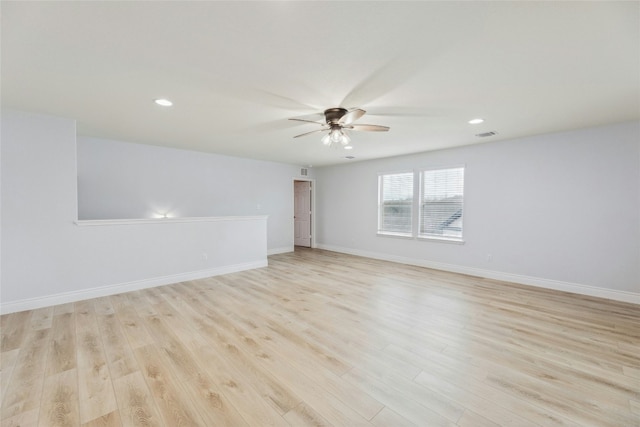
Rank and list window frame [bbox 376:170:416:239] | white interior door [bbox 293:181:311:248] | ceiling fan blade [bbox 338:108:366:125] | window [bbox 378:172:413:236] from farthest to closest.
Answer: white interior door [bbox 293:181:311:248]
window [bbox 378:172:413:236]
window frame [bbox 376:170:416:239]
ceiling fan blade [bbox 338:108:366:125]

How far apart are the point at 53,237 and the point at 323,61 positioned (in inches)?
166

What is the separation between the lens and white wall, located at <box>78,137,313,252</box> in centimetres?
470

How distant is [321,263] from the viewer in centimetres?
612

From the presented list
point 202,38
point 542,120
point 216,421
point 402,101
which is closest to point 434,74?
point 402,101

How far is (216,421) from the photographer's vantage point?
162 centimetres

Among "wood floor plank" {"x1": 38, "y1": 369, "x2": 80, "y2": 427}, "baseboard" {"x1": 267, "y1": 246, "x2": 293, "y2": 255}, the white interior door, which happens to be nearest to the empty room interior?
"wood floor plank" {"x1": 38, "y1": 369, "x2": 80, "y2": 427}

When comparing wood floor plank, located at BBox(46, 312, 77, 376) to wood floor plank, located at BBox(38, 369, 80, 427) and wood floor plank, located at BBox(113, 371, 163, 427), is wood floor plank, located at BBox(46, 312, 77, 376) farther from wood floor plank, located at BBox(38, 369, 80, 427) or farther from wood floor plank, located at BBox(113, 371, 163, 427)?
wood floor plank, located at BBox(113, 371, 163, 427)

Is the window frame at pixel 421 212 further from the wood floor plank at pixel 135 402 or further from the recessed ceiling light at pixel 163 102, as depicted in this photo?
the wood floor plank at pixel 135 402

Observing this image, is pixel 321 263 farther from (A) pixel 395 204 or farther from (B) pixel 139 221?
(B) pixel 139 221

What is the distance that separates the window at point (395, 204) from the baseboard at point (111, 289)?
3.51 meters

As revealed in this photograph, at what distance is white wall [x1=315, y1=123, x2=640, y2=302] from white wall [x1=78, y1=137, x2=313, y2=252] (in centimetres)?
368

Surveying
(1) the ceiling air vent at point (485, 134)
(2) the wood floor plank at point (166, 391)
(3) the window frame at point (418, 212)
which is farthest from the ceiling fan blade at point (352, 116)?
(3) the window frame at point (418, 212)

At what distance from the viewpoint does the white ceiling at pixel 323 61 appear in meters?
1.56

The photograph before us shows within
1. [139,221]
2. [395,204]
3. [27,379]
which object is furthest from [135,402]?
[395,204]
